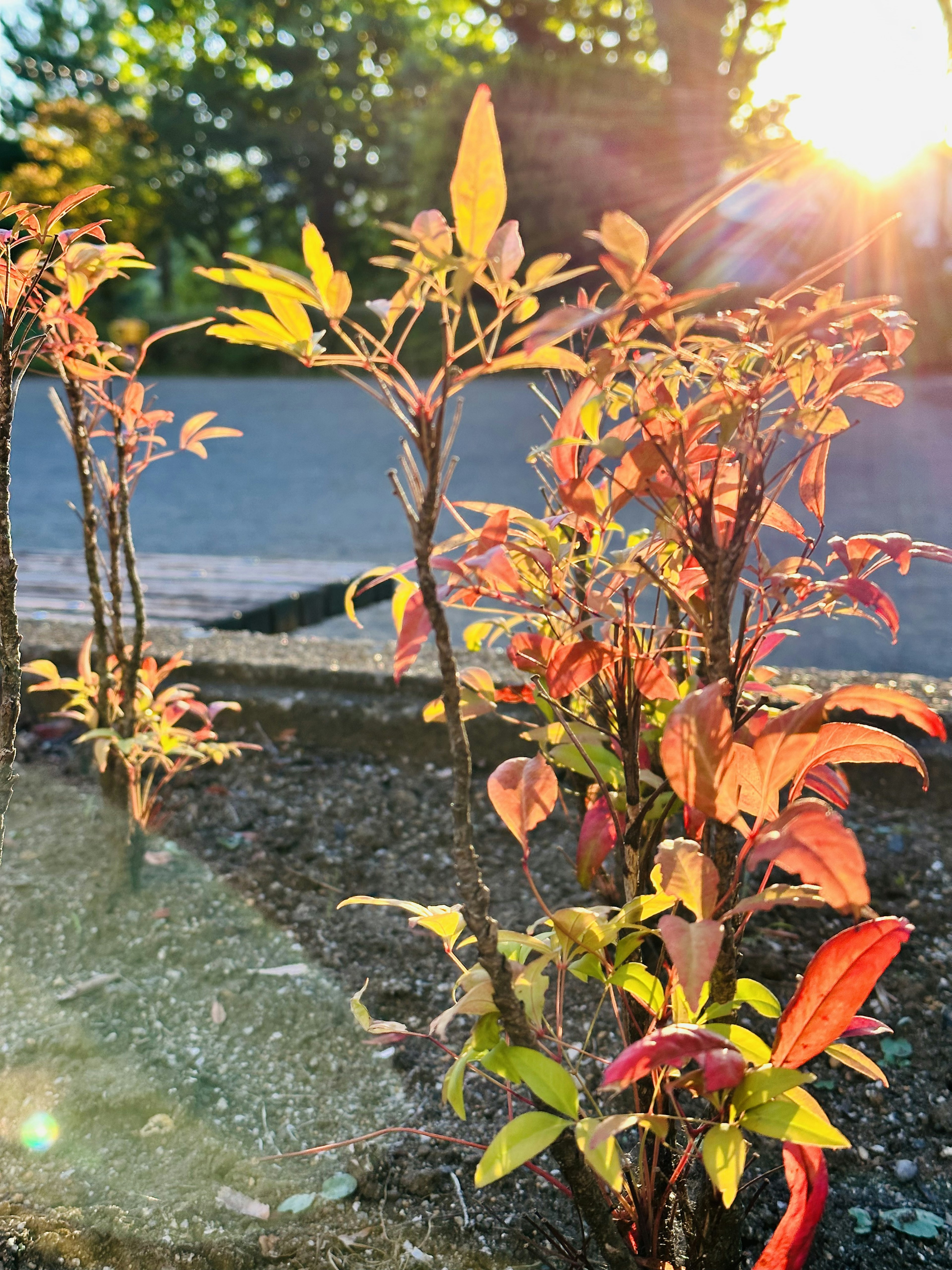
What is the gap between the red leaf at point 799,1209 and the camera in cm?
82

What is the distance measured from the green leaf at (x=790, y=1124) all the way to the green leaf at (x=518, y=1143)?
15 cm

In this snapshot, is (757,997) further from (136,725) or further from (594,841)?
(136,725)

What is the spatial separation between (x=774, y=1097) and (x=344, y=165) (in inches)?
902

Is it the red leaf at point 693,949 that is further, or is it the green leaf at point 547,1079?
the green leaf at point 547,1079

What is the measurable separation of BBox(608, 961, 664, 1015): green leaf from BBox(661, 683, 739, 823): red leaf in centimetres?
25

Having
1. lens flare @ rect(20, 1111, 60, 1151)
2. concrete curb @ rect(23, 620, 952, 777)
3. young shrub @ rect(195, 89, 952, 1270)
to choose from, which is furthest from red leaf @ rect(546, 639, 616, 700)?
concrete curb @ rect(23, 620, 952, 777)

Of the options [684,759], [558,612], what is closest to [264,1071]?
[558,612]

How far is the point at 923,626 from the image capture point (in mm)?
4629

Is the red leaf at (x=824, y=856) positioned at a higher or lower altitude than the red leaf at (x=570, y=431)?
lower

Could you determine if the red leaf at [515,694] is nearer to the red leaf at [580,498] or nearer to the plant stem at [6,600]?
the red leaf at [580,498]

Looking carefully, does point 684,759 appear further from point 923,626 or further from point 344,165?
point 344,165

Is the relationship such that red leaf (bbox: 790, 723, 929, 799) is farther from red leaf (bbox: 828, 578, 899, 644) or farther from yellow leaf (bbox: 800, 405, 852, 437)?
yellow leaf (bbox: 800, 405, 852, 437)

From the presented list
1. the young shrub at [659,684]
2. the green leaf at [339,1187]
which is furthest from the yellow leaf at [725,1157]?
the green leaf at [339,1187]

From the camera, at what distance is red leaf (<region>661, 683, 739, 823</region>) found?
72cm
